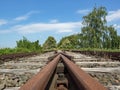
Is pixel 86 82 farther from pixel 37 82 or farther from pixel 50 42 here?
pixel 50 42

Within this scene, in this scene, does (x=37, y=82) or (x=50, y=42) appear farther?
(x=50, y=42)

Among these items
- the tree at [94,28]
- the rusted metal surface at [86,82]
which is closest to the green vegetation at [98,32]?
the tree at [94,28]

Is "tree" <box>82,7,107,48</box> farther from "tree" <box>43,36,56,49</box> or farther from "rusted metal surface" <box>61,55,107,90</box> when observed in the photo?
"rusted metal surface" <box>61,55,107,90</box>

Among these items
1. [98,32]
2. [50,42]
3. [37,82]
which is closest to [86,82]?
[37,82]

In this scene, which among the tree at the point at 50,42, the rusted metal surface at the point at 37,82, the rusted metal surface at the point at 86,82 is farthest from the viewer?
the tree at the point at 50,42

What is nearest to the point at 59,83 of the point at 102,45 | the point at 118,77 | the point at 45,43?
the point at 118,77

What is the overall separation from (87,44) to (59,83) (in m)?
71.5

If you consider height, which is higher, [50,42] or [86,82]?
[50,42]

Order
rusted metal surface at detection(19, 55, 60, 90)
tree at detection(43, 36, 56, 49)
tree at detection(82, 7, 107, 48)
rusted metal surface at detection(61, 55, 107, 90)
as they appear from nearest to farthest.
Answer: rusted metal surface at detection(61, 55, 107, 90) < rusted metal surface at detection(19, 55, 60, 90) < tree at detection(82, 7, 107, 48) < tree at detection(43, 36, 56, 49)

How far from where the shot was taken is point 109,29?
75812 mm

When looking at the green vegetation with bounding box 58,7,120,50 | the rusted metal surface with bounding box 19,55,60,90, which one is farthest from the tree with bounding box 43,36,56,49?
the rusted metal surface with bounding box 19,55,60,90

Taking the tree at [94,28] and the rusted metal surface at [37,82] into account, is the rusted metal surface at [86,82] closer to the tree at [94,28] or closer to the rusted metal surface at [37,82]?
the rusted metal surface at [37,82]

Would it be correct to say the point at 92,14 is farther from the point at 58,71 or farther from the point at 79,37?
the point at 58,71

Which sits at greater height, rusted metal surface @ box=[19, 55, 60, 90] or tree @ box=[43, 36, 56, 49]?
tree @ box=[43, 36, 56, 49]
